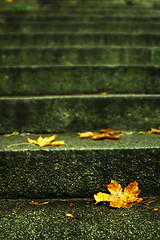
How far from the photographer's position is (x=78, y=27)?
7.79 ft

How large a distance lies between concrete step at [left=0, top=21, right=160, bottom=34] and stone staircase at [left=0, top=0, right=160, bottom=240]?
15.4 inches

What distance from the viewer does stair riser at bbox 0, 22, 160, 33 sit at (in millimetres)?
2354

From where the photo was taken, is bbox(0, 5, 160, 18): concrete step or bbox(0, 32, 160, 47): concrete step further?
bbox(0, 5, 160, 18): concrete step

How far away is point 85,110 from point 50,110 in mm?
191

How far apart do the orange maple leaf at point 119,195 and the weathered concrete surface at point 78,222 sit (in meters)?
0.03

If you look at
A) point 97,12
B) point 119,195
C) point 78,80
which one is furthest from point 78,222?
point 97,12

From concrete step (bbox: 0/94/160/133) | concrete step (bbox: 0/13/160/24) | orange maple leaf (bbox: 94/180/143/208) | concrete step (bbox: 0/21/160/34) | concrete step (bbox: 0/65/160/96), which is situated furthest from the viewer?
concrete step (bbox: 0/13/160/24)

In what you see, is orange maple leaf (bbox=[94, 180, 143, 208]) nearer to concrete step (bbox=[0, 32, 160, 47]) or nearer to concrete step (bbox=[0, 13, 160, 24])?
concrete step (bbox=[0, 32, 160, 47])

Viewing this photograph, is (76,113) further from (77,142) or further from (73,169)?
(73,169)

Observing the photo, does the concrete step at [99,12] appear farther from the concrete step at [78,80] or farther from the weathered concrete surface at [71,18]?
the concrete step at [78,80]

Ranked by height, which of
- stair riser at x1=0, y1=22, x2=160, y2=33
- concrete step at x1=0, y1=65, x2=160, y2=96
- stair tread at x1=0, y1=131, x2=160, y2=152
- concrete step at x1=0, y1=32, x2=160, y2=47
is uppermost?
stair riser at x1=0, y1=22, x2=160, y2=33

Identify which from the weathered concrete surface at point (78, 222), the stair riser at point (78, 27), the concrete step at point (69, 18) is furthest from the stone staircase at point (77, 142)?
the concrete step at point (69, 18)

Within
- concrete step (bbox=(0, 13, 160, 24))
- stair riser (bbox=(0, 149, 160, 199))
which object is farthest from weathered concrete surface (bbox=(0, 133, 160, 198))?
concrete step (bbox=(0, 13, 160, 24))

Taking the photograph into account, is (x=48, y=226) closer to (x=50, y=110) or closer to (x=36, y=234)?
(x=36, y=234)
